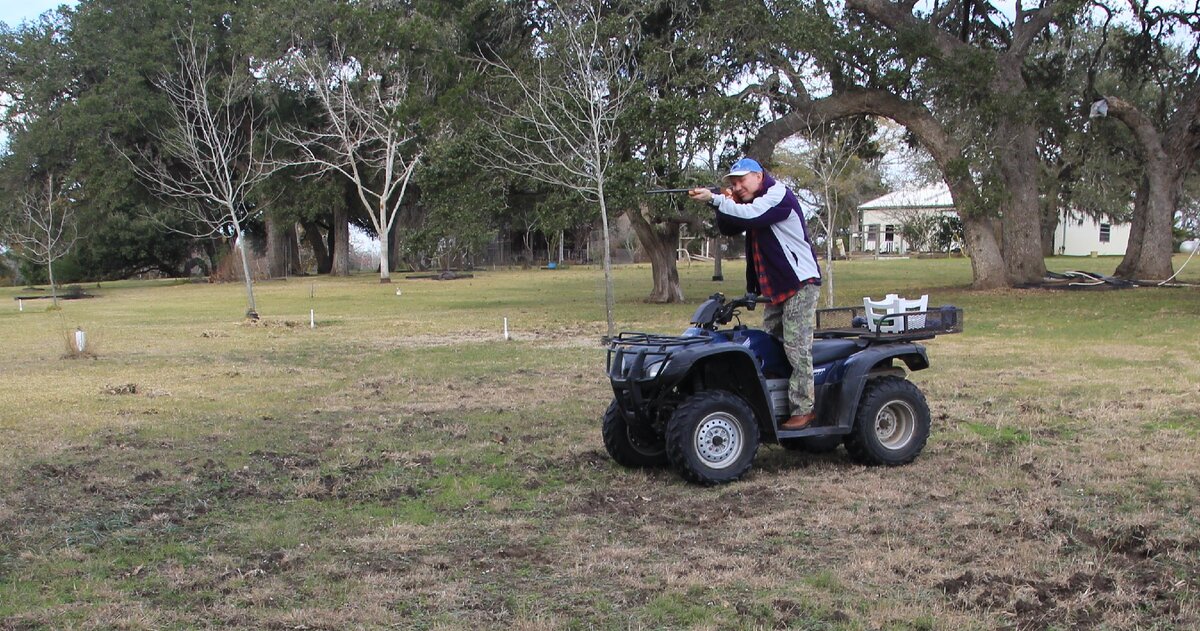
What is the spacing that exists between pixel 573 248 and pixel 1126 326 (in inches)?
2217

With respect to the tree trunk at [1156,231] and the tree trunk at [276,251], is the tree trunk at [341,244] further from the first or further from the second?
the tree trunk at [1156,231]


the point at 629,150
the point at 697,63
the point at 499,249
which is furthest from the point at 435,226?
the point at 499,249

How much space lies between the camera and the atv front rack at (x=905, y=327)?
7027mm

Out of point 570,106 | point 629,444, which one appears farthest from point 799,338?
point 570,106

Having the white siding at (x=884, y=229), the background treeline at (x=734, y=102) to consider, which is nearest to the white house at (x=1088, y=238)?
the white siding at (x=884, y=229)

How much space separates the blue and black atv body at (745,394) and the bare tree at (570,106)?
12596 mm

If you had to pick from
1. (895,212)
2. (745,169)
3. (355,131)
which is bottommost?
(745,169)

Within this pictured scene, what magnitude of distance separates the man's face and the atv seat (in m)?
1.23

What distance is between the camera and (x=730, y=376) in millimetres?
6766

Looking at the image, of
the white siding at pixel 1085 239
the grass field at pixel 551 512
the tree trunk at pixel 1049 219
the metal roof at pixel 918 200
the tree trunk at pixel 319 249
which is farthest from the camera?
the white siding at pixel 1085 239

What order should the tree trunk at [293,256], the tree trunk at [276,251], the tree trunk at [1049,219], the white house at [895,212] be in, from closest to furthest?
the tree trunk at [1049,219], the tree trunk at [276,251], the tree trunk at [293,256], the white house at [895,212]

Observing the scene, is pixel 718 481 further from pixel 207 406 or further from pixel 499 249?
pixel 499 249

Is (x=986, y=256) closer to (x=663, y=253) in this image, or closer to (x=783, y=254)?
(x=663, y=253)

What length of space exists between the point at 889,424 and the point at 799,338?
121cm
